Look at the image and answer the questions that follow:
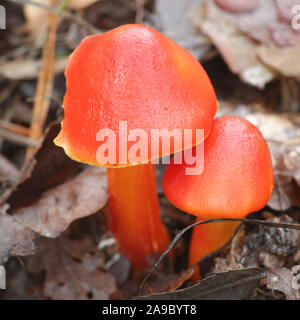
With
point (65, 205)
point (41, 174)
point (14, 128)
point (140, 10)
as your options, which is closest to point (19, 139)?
point (14, 128)

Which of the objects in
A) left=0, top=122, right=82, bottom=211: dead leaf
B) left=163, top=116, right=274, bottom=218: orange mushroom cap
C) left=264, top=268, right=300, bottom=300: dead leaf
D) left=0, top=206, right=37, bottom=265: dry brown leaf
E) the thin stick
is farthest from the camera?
the thin stick

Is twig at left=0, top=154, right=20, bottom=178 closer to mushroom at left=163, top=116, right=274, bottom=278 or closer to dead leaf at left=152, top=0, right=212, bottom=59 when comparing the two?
mushroom at left=163, top=116, right=274, bottom=278

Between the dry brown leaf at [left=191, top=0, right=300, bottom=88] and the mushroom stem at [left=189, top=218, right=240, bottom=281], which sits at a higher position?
the dry brown leaf at [left=191, top=0, right=300, bottom=88]

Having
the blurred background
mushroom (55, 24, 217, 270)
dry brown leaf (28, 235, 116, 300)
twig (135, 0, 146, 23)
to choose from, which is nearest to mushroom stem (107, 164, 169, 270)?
the blurred background

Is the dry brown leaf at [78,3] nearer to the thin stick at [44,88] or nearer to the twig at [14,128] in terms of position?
the thin stick at [44,88]

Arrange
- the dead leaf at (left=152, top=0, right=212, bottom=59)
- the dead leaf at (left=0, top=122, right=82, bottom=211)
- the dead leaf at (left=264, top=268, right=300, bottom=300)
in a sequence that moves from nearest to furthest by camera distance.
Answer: the dead leaf at (left=264, top=268, right=300, bottom=300) < the dead leaf at (left=0, top=122, right=82, bottom=211) < the dead leaf at (left=152, top=0, right=212, bottom=59)

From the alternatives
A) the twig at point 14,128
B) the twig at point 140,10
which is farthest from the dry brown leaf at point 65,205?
the twig at point 140,10

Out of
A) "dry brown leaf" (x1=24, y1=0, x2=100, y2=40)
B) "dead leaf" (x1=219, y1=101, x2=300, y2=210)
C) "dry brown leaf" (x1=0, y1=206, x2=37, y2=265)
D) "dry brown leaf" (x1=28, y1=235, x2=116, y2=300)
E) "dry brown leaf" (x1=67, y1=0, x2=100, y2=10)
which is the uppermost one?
"dry brown leaf" (x1=67, y1=0, x2=100, y2=10)

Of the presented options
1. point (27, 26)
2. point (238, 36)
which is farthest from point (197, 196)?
point (27, 26)
